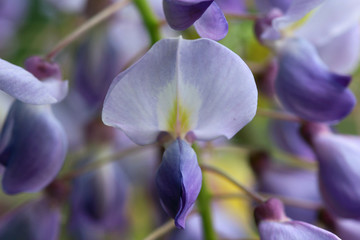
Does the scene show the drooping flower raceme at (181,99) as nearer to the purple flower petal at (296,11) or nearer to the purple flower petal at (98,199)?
the purple flower petal at (296,11)

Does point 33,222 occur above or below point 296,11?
below

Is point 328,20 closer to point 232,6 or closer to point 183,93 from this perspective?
point 232,6

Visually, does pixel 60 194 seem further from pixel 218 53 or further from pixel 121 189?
Answer: pixel 218 53

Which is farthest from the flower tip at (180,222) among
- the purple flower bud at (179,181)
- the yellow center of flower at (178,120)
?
the yellow center of flower at (178,120)

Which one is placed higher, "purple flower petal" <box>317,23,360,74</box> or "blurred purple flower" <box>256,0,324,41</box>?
"blurred purple flower" <box>256,0,324,41</box>

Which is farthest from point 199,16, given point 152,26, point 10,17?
point 10,17

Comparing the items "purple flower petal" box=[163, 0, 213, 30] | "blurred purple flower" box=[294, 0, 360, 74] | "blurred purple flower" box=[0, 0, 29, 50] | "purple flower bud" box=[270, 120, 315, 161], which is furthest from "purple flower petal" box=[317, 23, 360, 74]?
"blurred purple flower" box=[0, 0, 29, 50]

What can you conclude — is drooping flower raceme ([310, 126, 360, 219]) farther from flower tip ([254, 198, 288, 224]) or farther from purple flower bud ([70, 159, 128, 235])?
purple flower bud ([70, 159, 128, 235])
